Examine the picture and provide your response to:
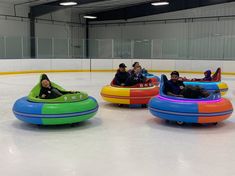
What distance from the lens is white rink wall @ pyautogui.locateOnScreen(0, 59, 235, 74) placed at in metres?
15.8

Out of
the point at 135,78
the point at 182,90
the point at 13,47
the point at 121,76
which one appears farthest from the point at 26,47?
the point at 182,90

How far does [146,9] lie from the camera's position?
65.0ft

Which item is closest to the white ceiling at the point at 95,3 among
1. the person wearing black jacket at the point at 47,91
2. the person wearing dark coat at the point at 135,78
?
the person wearing dark coat at the point at 135,78

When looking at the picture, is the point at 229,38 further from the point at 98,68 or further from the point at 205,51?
the point at 98,68

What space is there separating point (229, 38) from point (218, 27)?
8.31ft

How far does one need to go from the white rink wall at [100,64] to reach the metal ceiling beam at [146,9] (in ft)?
9.60

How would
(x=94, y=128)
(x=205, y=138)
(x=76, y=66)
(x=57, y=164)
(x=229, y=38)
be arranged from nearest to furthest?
(x=57, y=164)
(x=205, y=138)
(x=94, y=128)
(x=229, y=38)
(x=76, y=66)

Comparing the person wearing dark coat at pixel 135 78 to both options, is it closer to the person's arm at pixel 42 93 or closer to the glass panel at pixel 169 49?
the person's arm at pixel 42 93

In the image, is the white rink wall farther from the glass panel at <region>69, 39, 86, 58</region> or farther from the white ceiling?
the white ceiling

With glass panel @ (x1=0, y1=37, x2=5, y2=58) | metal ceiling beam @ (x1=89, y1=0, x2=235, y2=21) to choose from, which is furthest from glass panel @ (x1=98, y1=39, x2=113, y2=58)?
glass panel @ (x1=0, y1=37, x2=5, y2=58)

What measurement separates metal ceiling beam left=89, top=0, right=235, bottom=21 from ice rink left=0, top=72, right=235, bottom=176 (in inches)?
485

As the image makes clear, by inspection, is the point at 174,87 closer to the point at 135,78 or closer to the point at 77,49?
the point at 135,78

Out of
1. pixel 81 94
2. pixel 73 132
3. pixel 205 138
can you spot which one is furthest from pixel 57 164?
pixel 205 138

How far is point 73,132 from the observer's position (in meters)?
4.88
